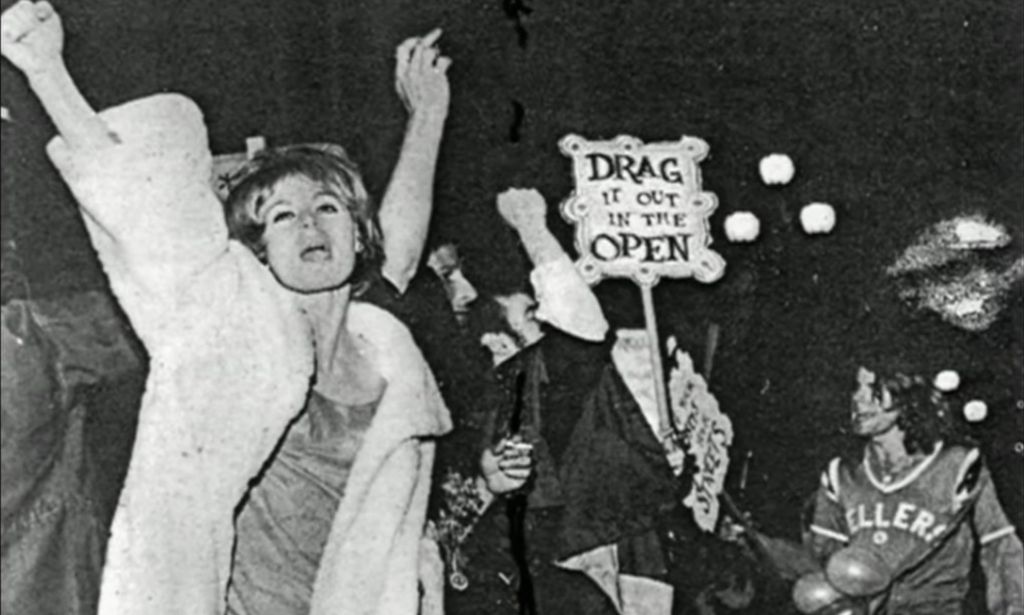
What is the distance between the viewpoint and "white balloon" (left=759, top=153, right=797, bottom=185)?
3.72 meters

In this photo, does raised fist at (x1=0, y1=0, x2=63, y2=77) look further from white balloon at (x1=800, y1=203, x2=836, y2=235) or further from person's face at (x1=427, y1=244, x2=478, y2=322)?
white balloon at (x1=800, y1=203, x2=836, y2=235)

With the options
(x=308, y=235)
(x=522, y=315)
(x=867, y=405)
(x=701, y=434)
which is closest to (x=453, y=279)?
(x=522, y=315)

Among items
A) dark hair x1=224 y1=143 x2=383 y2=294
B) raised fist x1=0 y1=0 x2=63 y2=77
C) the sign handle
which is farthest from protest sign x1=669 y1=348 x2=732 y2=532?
raised fist x1=0 y1=0 x2=63 y2=77

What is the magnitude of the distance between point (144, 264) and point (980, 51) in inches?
63.1

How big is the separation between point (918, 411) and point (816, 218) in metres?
0.41

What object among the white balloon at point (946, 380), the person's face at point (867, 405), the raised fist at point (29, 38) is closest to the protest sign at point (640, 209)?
the person's face at point (867, 405)

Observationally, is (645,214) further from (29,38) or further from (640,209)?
(29,38)

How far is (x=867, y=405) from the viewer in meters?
3.72

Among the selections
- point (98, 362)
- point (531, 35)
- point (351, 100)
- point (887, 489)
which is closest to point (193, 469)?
point (98, 362)

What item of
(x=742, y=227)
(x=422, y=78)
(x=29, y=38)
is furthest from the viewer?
(x=742, y=227)

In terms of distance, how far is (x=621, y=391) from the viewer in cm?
365

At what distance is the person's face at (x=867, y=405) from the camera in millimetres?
3719

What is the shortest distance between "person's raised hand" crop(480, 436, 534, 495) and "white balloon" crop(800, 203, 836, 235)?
67 centimetres

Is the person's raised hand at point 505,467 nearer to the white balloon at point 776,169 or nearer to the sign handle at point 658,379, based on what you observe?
the sign handle at point 658,379
